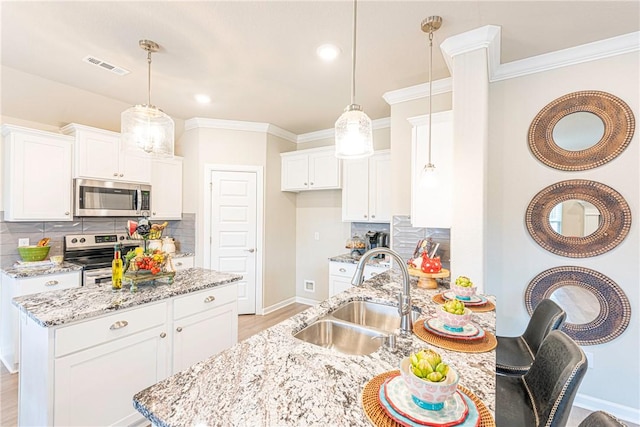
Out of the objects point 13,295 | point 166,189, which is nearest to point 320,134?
point 166,189

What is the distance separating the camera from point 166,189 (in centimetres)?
398

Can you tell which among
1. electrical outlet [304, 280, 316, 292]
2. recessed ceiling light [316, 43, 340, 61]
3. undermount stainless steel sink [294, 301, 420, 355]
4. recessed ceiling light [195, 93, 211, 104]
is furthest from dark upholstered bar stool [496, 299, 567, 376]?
recessed ceiling light [195, 93, 211, 104]

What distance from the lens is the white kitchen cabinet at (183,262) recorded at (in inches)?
149

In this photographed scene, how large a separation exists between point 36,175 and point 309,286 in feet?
11.6

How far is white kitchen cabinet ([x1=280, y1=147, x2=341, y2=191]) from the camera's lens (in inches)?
158

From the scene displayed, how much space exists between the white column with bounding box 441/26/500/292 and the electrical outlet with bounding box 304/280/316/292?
2755 mm

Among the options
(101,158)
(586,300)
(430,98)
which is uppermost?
(430,98)

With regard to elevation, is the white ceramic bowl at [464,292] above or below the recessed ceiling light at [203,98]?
below

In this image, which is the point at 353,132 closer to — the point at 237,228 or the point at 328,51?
the point at 328,51

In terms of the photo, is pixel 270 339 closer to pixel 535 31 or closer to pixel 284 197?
pixel 535 31

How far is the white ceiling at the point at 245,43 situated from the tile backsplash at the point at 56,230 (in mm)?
1120

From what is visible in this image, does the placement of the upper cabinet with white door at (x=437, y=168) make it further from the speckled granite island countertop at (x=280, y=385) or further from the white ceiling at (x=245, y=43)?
the speckled granite island countertop at (x=280, y=385)

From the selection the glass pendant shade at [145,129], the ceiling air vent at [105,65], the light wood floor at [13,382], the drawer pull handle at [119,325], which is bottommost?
the light wood floor at [13,382]

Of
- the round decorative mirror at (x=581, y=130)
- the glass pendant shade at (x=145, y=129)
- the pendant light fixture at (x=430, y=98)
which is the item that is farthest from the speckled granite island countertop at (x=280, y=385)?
the round decorative mirror at (x=581, y=130)
